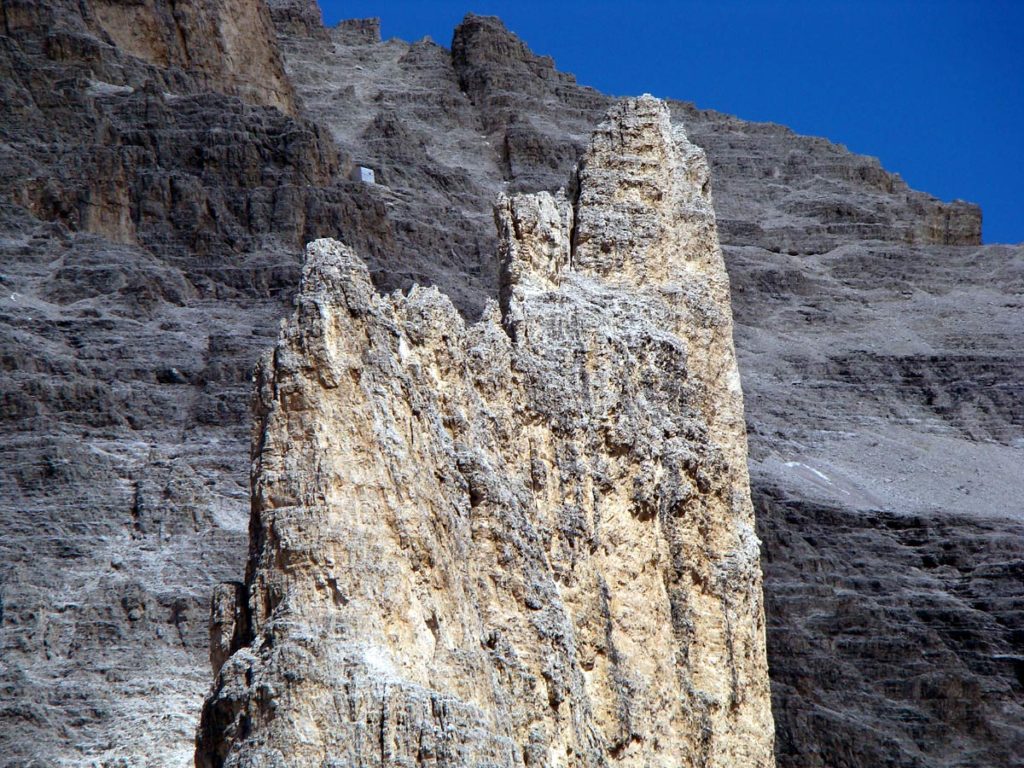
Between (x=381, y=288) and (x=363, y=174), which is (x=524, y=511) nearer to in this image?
(x=381, y=288)

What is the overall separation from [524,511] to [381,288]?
83.1 m

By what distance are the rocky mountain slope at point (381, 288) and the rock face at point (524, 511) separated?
37.3 meters

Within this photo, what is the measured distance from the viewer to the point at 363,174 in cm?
12738

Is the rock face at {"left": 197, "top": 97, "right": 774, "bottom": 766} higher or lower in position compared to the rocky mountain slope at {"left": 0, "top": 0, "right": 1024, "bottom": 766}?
lower

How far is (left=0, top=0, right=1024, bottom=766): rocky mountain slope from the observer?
75.1 m

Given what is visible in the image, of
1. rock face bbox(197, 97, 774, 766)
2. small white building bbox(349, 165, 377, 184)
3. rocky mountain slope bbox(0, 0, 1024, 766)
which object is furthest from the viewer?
small white building bbox(349, 165, 377, 184)

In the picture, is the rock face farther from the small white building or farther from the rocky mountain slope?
the small white building

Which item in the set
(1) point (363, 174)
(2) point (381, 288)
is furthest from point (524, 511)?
(1) point (363, 174)

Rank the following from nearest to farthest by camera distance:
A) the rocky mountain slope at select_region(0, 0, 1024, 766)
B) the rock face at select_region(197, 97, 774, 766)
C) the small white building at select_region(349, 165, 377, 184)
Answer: the rock face at select_region(197, 97, 774, 766) < the rocky mountain slope at select_region(0, 0, 1024, 766) < the small white building at select_region(349, 165, 377, 184)

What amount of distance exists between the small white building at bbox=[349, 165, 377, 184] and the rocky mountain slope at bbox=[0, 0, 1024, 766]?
4.52ft

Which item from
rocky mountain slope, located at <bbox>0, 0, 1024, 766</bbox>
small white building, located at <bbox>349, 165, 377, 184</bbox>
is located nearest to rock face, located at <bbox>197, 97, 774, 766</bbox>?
rocky mountain slope, located at <bbox>0, 0, 1024, 766</bbox>

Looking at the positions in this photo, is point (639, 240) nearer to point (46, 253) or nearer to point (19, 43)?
point (46, 253)

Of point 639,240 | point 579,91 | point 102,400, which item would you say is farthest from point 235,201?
point 639,240

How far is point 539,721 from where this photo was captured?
16.3 m
